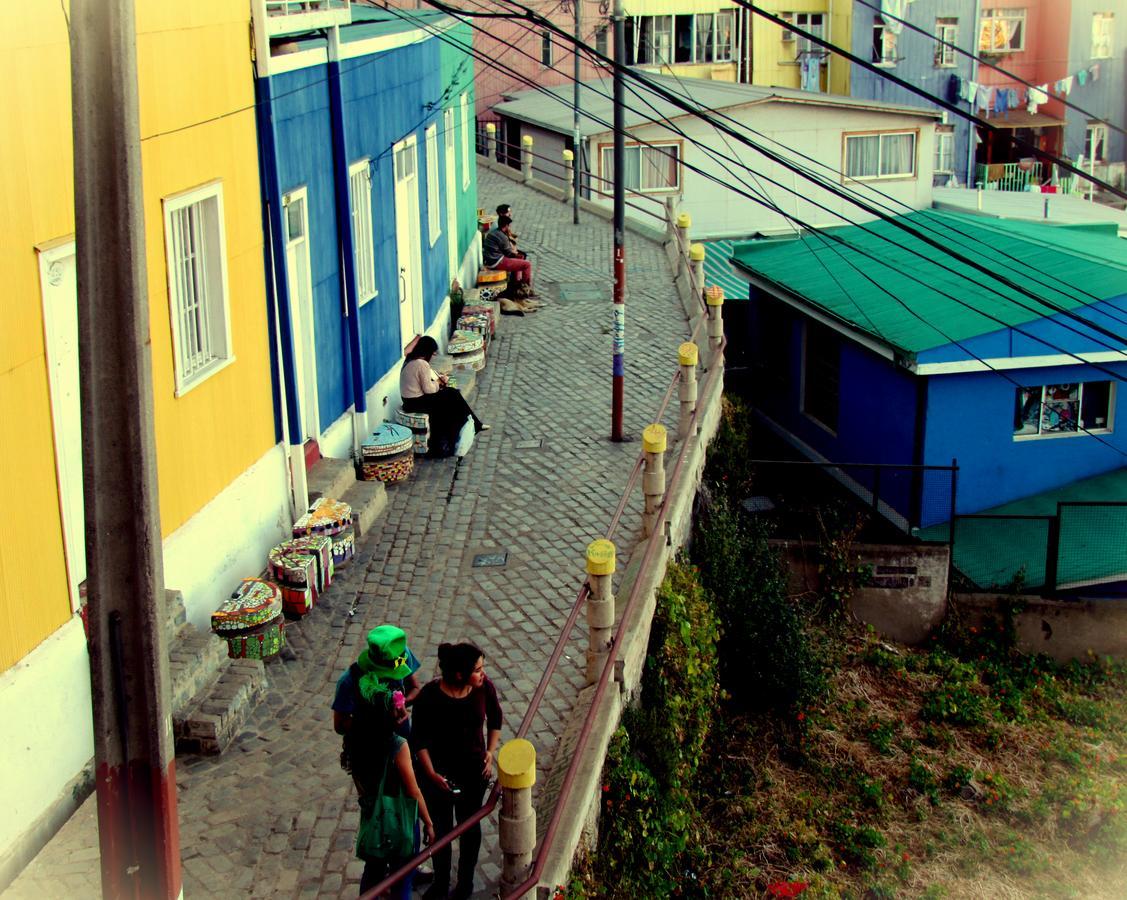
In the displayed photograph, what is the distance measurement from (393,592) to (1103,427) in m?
10.8

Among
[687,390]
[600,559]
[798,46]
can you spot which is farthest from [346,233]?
[798,46]

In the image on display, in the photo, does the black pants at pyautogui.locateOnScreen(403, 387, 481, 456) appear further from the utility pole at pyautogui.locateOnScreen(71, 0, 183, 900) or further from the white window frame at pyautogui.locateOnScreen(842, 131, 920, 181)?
the white window frame at pyautogui.locateOnScreen(842, 131, 920, 181)

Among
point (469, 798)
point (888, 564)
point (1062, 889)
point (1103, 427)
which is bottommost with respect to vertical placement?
point (1062, 889)

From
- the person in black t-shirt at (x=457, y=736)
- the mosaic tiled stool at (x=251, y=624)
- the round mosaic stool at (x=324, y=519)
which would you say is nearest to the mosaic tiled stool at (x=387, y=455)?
the round mosaic stool at (x=324, y=519)

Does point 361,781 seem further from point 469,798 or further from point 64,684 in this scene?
point 64,684

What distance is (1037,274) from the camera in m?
17.8

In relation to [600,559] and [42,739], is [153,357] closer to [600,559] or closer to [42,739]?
[42,739]

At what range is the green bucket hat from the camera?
6.56 metres

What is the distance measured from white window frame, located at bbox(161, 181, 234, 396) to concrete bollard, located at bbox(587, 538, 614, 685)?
320 centimetres

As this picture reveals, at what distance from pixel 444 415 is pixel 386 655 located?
7978 millimetres

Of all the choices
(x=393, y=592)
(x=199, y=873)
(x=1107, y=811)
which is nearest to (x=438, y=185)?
(x=393, y=592)

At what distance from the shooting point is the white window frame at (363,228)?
1417 cm

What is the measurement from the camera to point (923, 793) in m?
13.1

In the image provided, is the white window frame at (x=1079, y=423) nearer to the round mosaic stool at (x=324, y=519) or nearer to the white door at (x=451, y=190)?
the white door at (x=451, y=190)
